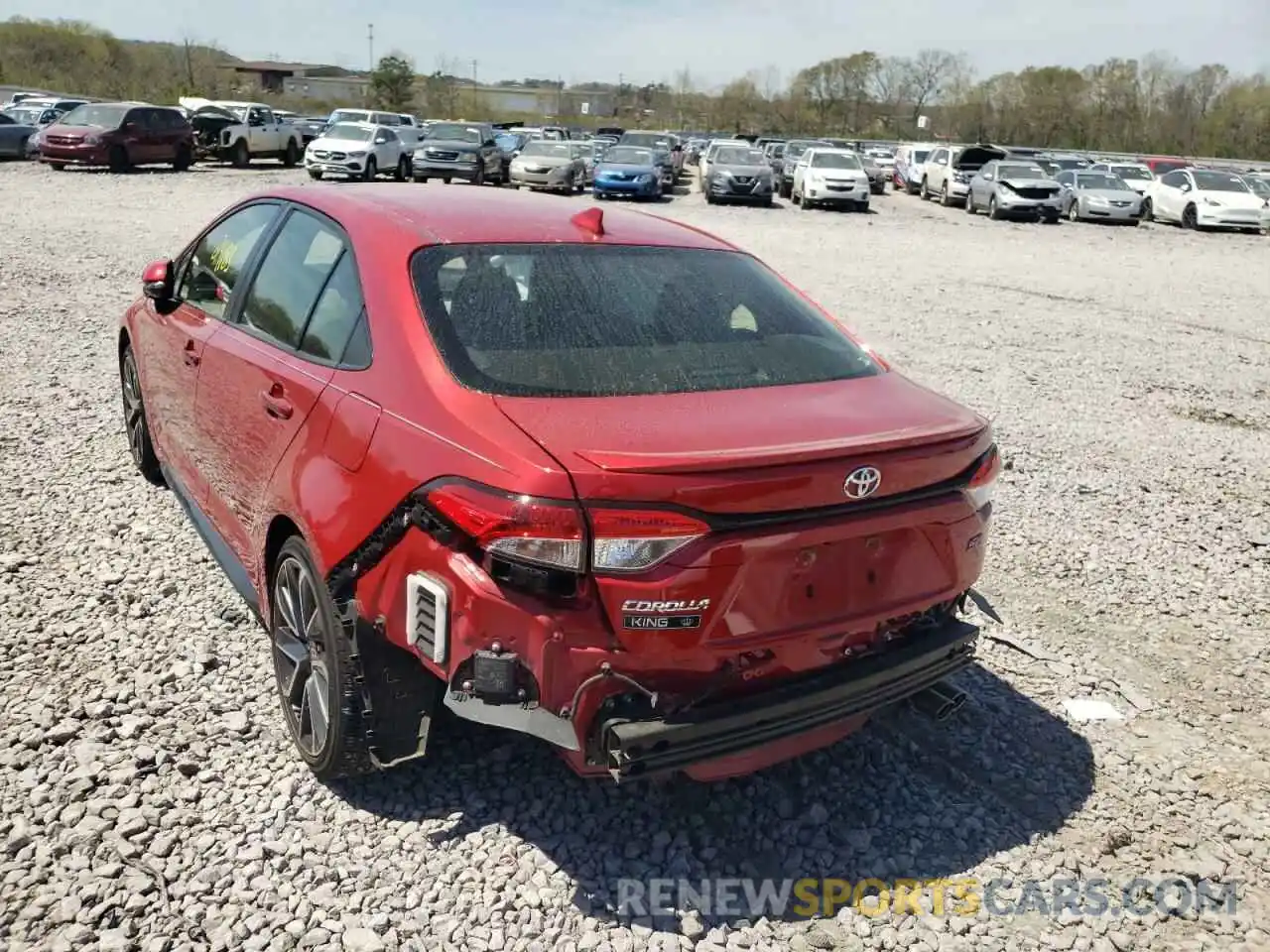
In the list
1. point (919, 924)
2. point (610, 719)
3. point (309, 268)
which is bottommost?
point (919, 924)

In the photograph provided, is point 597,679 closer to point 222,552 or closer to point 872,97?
point 222,552

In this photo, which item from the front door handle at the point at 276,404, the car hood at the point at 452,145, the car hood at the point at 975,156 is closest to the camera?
the front door handle at the point at 276,404

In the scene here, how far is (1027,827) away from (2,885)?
9.34 feet

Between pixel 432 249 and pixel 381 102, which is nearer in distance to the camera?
pixel 432 249

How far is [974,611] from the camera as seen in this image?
4602 millimetres

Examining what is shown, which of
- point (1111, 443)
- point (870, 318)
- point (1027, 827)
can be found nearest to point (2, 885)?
point (1027, 827)

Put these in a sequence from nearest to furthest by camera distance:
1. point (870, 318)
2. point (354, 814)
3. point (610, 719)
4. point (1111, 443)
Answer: point (610, 719), point (354, 814), point (1111, 443), point (870, 318)

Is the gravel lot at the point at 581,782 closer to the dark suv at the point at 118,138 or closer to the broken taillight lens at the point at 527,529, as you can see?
the broken taillight lens at the point at 527,529

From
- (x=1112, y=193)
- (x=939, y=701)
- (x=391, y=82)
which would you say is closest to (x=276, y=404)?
(x=939, y=701)

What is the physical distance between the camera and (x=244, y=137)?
3120 centimetres

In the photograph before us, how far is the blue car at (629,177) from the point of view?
27.3m

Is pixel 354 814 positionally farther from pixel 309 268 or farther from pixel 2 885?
pixel 309 268

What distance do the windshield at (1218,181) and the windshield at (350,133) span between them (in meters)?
21.5

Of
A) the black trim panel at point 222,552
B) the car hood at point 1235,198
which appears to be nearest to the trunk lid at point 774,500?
the black trim panel at point 222,552
